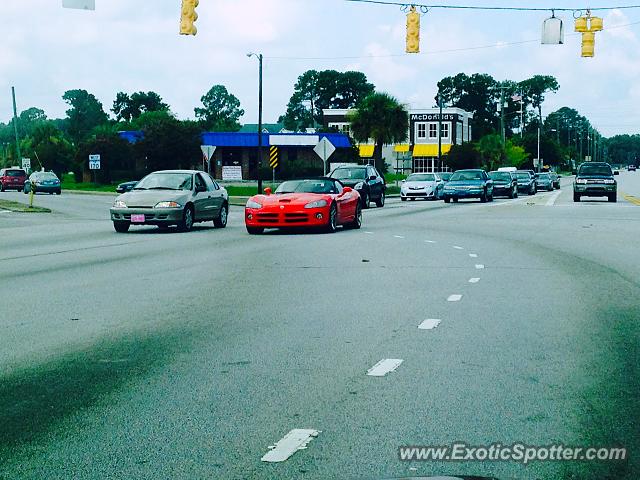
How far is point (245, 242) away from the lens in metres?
20.3

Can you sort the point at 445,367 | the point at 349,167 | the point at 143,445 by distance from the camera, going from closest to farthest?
the point at 143,445
the point at 445,367
the point at 349,167

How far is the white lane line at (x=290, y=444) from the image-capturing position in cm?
492

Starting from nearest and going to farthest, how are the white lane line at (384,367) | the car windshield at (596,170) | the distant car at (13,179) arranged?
1. the white lane line at (384,367)
2. the car windshield at (596,170)
3. the distant car at (13,179)

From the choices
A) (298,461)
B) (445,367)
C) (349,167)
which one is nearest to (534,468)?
(298,461)

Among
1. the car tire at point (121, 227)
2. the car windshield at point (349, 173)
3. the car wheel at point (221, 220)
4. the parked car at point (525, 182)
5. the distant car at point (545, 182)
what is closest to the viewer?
the car tire at point (121, 227)

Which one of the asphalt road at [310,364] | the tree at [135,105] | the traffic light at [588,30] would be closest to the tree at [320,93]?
the tree at [135,105]

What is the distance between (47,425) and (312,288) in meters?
6.75

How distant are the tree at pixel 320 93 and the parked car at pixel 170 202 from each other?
399ft

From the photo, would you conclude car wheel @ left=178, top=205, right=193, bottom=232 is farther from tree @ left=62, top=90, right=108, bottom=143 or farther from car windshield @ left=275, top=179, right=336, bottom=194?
tree @ left=62, top=90, right=108, bottom=143

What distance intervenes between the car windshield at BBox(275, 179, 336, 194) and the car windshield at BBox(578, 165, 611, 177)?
80.2ft

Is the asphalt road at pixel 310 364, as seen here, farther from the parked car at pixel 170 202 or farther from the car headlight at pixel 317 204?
the parked car at pixel 170 202

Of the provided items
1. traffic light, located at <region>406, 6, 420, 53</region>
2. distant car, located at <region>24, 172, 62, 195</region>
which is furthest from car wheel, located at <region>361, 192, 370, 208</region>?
distant car, located at <region>24, 172, 62, 195</region>

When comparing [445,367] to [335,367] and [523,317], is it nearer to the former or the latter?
[335,367]

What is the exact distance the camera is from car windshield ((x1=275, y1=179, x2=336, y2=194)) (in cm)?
2361
